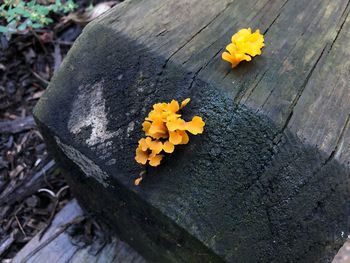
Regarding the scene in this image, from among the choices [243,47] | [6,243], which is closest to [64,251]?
[6,243]

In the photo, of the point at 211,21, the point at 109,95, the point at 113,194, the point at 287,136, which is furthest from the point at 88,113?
the point at 287,136

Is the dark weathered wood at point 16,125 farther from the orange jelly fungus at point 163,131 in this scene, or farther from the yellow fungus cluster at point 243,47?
the yellow fungus cluster at point 243,47

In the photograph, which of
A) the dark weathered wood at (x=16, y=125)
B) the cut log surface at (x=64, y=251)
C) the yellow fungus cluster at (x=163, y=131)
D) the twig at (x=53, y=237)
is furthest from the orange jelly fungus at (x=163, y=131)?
the dark weathered wood at (x=16, y=125)

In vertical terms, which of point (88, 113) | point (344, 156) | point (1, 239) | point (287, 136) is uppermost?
point (88, 113)

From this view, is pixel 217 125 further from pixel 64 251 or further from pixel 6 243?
pixel 6 243

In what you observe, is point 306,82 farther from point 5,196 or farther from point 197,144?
point 5,196
